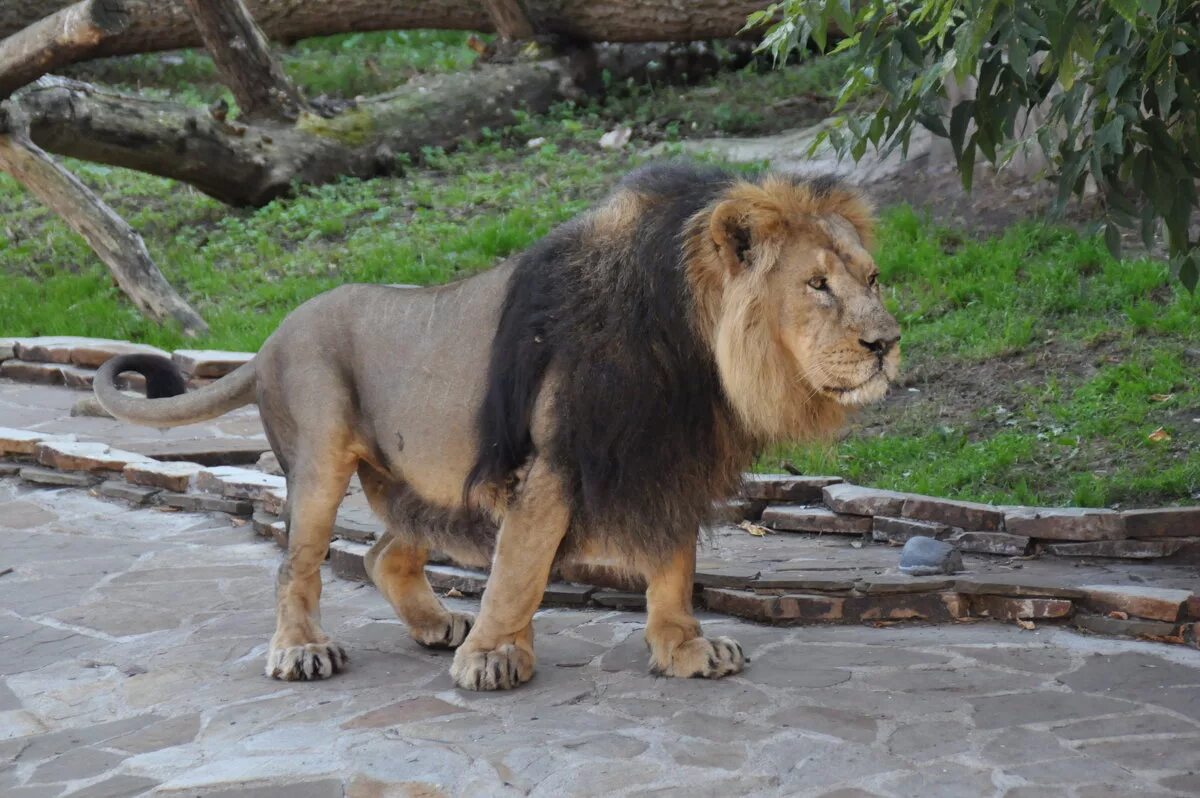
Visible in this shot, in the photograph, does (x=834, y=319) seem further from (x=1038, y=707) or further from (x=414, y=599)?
(x=414, y=599)

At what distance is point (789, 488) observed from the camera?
620cm

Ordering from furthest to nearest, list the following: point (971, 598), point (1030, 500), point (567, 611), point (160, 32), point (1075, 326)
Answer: point (160, 32), point (1075, 326), point (1030, 500), point (567, 611), point (971, 598)

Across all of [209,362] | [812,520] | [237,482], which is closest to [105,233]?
[209,362]

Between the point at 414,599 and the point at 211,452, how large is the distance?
3.19m

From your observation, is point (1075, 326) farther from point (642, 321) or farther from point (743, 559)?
point (642, 321)

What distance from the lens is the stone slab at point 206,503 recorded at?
699 centimetres

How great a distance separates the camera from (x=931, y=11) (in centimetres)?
402

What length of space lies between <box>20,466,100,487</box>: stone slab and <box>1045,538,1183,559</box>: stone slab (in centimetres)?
481

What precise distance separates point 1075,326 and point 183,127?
249 inches

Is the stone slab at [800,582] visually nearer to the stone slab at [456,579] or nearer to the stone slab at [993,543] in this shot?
the stone slab at [993,543]

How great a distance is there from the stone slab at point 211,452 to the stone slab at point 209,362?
78 centimetres

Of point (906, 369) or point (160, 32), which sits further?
point (160, 32)

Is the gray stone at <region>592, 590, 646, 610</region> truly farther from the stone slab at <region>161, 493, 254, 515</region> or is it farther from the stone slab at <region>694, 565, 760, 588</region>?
the stone slab at <region>161, 493, 254, 515</region>

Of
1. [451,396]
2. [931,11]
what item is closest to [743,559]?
[451,396]
